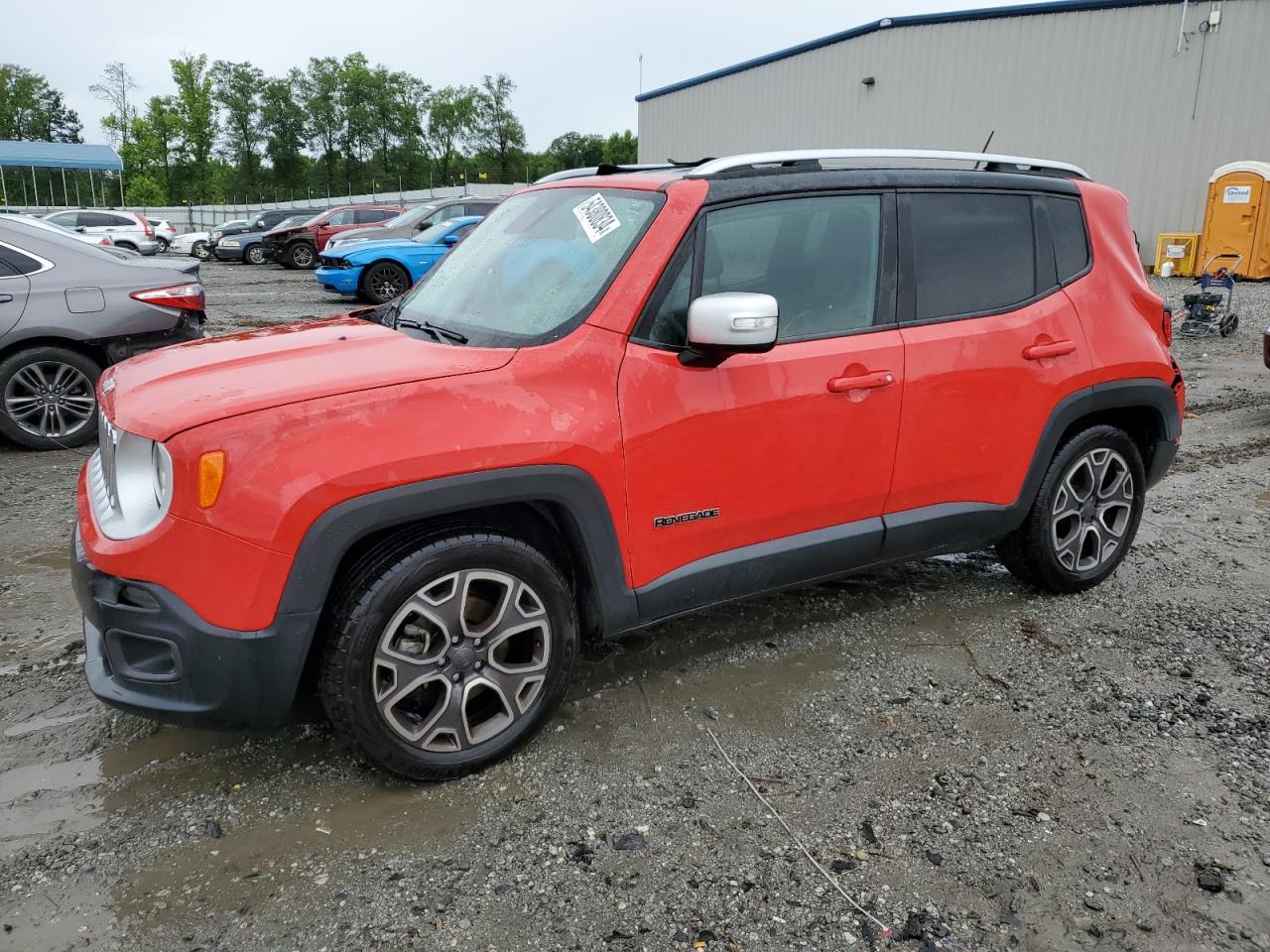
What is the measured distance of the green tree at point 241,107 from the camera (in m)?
76.8

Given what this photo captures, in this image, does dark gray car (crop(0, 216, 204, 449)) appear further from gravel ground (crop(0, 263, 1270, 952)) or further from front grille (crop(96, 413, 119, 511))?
front grille (crop(96, 413, 119, 511))

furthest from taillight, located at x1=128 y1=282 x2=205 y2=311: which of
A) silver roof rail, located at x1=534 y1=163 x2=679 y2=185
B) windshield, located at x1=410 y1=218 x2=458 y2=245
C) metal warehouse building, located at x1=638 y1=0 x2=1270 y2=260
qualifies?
metal warehouse building, located at x1=638 y1=0 x2=1270 y2=260

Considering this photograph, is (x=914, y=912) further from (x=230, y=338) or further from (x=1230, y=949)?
(x=230, y=338)

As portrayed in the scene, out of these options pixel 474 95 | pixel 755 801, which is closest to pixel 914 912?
pixel 755 801

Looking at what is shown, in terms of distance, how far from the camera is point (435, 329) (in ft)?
10.5

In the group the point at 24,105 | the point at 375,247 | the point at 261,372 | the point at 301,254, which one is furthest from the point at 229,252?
the point at 24,105

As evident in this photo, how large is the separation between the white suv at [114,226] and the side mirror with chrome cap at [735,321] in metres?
26.3

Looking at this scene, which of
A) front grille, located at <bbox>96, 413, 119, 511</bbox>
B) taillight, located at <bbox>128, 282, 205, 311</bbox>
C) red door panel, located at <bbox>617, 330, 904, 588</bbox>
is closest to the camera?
front grille, located at <bbox>96, 413, 119, 511</bbox>

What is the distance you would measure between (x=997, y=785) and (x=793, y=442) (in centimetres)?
124

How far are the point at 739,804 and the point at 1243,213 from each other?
20.1 metres

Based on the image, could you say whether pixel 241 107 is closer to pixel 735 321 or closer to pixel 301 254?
pixel 301 254

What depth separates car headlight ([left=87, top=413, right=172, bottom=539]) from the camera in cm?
246

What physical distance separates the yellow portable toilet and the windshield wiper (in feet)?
63.9

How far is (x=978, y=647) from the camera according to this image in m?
3.76
